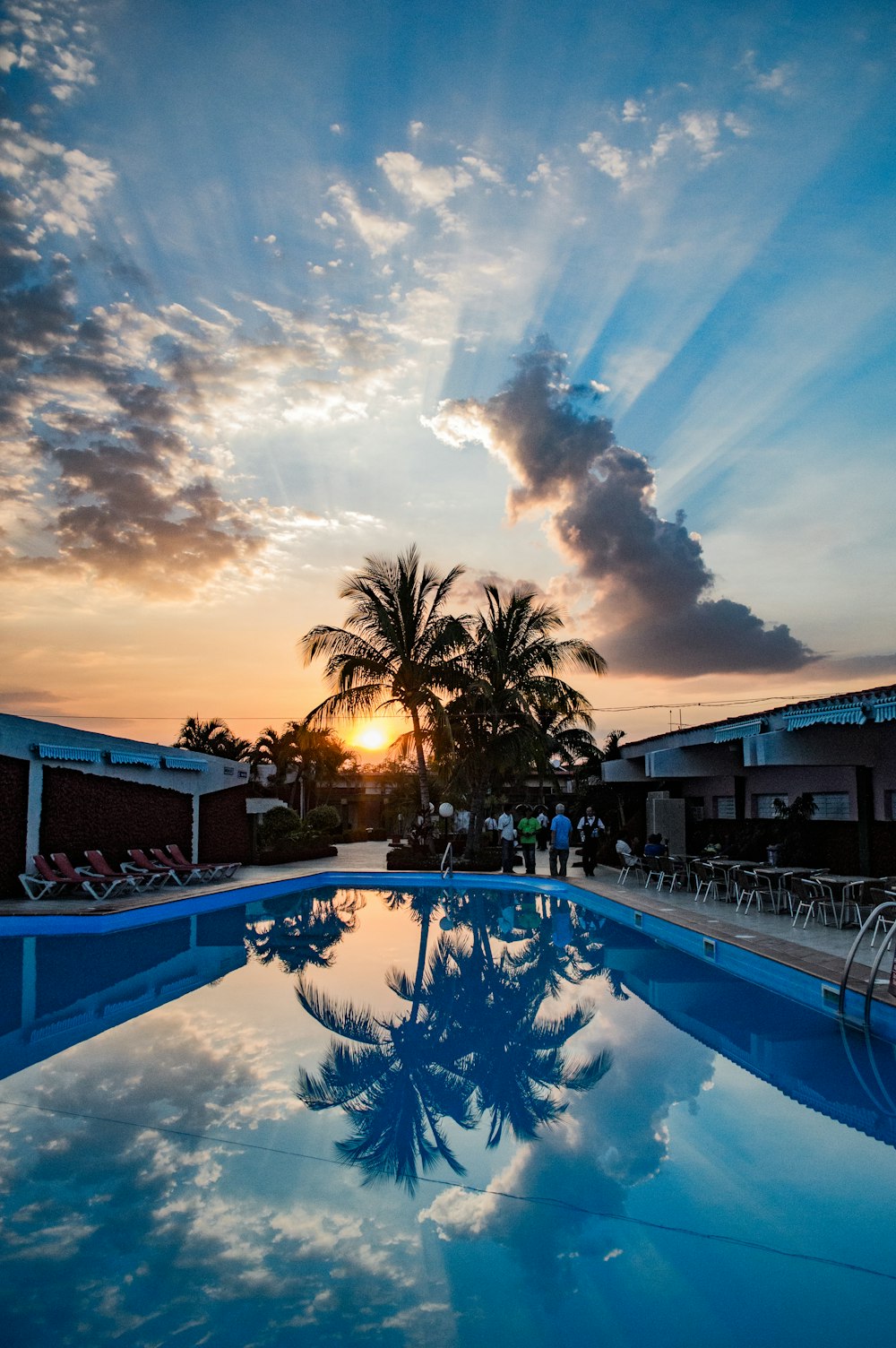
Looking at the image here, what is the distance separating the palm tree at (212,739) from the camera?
42875 millimetres

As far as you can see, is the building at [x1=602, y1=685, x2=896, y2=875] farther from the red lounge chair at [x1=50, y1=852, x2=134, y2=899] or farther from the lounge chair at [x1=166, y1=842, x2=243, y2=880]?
the red lounge chair at [x1=50, y1=852, x2=134, y2=899]

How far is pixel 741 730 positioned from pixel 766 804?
4.00 metres

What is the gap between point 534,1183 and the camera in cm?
418

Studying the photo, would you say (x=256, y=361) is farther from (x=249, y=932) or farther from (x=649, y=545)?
(x=649, y=545)

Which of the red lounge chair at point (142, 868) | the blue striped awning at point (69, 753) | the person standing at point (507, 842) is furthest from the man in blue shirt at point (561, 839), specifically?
the blue striped awning at point (69, 753)

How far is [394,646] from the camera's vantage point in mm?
18656

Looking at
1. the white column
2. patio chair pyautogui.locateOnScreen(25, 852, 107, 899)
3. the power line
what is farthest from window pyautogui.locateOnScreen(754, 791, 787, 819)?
the white column

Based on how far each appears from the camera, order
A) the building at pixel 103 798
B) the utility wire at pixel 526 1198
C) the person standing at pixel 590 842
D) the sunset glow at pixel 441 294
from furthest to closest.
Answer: the person standing at pixel 590 842 → the building at pixel 103 798 → the sunset glow at pixel 441 294 → the utility wire at pixel 526 1198

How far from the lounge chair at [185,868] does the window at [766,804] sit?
442 inches

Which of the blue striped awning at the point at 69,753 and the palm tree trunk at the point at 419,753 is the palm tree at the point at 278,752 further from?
the blue striped awning at the point at 69,753

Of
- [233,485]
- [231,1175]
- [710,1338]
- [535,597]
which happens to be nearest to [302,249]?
[233,485]

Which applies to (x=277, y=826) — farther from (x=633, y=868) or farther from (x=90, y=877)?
(x=633, y=868)

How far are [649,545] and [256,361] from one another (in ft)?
33.5

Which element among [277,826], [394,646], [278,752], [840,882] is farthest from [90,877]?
[278,752]
